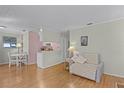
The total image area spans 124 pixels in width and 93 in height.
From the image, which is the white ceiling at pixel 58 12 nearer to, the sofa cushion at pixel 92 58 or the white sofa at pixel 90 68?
the sofa cushion at pixel 92 58

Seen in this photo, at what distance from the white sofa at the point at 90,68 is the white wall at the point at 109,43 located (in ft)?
1.18

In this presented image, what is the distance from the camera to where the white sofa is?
3824mm

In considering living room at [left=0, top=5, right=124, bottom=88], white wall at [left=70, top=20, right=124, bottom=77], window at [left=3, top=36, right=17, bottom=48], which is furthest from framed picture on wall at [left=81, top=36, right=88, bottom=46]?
window at [left=3, top=36, right=17, bottom=48]

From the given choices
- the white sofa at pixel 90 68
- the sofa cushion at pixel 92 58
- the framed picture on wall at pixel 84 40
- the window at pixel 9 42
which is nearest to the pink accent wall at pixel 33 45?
the window at pixel 9 42

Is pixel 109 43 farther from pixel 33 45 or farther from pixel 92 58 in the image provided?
pixel 33 45

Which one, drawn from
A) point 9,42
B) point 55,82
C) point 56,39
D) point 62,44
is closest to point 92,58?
point 55,82

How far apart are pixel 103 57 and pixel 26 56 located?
4440 mm

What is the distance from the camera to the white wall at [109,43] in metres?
4.44

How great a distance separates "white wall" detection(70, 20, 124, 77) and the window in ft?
16.5

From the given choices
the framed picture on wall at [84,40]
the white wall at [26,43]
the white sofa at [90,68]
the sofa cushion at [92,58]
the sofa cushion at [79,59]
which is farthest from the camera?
the white wall at [26,43]

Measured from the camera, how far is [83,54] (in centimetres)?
543

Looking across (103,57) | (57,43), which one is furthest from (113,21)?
(57,43)
